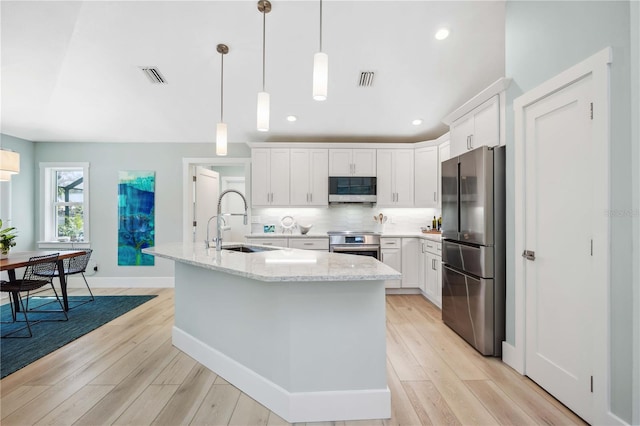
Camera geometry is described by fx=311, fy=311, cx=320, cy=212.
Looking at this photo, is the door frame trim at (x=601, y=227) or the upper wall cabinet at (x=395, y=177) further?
the upper wall cabinet at (x=395, y=177)

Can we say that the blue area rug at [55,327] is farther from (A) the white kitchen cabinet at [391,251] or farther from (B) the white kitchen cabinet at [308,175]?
(A) the white kitchen cabinet at [391,251]

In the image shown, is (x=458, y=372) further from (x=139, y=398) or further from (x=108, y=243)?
(x=108, y=243)

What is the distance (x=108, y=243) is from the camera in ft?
17.0

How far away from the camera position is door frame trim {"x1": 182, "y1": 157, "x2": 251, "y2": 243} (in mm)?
5133

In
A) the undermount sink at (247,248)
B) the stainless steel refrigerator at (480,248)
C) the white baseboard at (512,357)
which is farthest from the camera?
the undermount sink at (247,248)

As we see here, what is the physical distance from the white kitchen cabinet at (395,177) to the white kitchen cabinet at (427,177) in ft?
0.31

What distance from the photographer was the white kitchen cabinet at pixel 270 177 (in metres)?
4.95

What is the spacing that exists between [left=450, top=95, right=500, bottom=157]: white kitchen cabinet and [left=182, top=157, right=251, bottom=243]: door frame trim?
3.17m

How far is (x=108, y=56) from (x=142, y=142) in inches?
75.3

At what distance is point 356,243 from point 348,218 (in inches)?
27.5

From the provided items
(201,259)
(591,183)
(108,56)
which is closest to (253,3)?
(108,56)

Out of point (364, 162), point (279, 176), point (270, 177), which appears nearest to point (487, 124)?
point (364, 162)

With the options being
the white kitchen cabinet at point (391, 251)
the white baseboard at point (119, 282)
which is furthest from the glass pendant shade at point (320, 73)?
the white baseboard at point (119, 282)

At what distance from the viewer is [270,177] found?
4961mm
